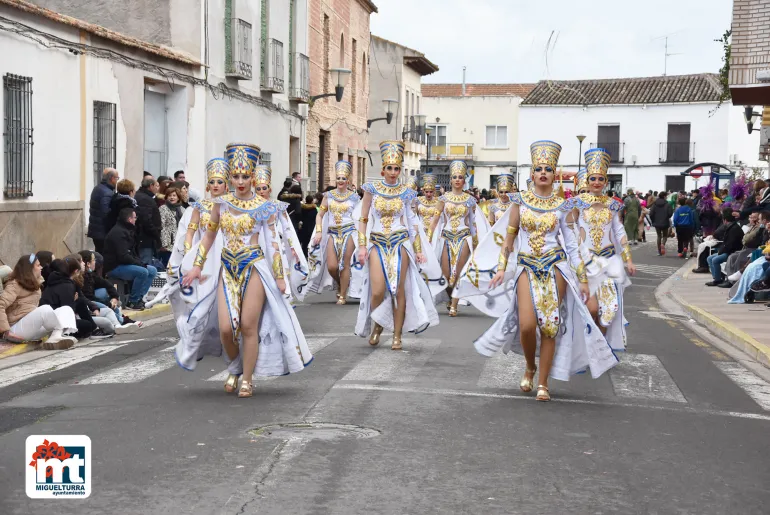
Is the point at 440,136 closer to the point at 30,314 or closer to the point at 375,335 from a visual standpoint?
the point at 375,335

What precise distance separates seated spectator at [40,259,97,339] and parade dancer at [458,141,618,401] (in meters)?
5.54

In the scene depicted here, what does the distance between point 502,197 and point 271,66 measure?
14.0 meters

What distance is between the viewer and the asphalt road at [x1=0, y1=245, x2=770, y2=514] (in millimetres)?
6070

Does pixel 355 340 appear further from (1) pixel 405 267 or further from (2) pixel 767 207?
(2) pixel 767 207

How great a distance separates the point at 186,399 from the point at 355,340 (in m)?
4.12

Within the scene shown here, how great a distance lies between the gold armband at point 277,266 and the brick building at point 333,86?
26.1m

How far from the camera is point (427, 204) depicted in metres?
17.2

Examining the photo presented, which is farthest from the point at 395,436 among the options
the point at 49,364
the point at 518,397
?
the point at 49,364

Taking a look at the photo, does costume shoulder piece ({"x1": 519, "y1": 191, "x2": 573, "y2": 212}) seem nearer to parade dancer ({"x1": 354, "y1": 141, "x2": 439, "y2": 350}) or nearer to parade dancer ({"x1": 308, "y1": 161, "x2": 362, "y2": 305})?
parade dancer ({"x1": 354, "y1": 141, "x2": 439, "y2": 350})

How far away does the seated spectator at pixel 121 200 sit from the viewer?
16.0 m

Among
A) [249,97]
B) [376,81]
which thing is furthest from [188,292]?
[376,81]

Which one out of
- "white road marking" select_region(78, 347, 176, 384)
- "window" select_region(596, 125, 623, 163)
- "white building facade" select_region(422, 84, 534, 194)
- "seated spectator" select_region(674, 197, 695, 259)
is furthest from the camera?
"white building facade" select_region(422, 84, 534, 194)

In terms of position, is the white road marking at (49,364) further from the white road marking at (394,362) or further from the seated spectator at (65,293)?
the white road marking at (394,362)

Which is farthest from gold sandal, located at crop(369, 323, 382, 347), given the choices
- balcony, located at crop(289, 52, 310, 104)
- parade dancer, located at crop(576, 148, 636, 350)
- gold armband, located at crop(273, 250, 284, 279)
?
balcony, located at crop(289, 52, 310, 104)
